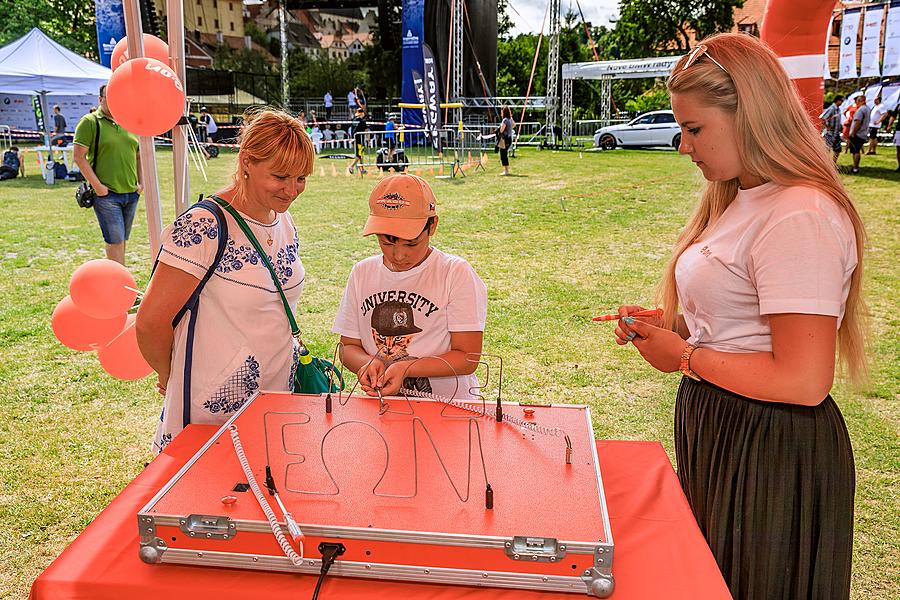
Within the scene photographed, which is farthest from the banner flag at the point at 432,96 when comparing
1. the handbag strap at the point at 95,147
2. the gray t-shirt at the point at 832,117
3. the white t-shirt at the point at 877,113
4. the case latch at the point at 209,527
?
the case latch at the point at 209,527

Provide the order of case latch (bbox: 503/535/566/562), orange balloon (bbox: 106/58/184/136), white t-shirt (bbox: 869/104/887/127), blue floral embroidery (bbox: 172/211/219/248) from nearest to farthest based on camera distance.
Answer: case latch (bbox: 503/535/566/562), blue floral embroidery (bbox: 172/211/219/248), orange balloon (bbox: 106/58/184/136), white t-shirt (bbox: 869/104/887/127)

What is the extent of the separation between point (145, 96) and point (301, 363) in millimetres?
1101

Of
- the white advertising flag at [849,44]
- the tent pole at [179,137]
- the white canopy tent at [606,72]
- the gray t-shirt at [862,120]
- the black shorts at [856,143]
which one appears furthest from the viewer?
the white canopy tent at [606,72]

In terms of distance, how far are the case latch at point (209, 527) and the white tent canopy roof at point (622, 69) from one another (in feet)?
67.7

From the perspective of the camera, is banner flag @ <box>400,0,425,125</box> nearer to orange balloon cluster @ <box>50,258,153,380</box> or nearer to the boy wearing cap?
orange balloon cluster @ <box>50,258,153,380</box>

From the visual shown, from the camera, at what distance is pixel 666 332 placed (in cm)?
159

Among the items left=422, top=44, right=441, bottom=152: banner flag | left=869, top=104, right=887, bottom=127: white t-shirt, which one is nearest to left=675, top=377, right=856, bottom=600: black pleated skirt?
left=422, top=44, right=441, bottom=152: banner flag

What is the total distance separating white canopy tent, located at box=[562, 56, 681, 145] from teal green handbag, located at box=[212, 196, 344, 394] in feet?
64.8

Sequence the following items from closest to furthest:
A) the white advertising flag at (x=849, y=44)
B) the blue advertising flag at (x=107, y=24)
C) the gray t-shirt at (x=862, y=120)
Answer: the gray t-shirt at (x=862, y=120), the white advertising flag at (x=849, y=44), the blue advertising flag at (x=107, y=24)

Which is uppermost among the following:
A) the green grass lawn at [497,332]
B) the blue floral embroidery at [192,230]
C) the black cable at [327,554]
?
the blue floral embroidery at [192,230]

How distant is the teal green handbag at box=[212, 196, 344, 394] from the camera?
73.9 inches

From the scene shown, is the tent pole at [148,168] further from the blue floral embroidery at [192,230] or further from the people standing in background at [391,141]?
the people standing in background at [391,141]

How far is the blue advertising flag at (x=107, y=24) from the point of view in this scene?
Result: 1753 cm

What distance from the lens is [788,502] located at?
153 cm
